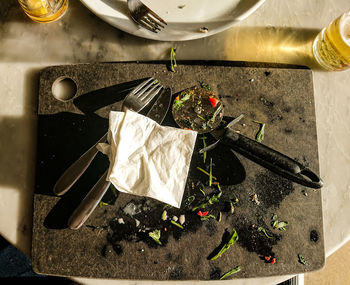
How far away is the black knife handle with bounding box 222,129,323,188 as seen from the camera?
67 cm

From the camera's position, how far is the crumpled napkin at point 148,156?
0.58m

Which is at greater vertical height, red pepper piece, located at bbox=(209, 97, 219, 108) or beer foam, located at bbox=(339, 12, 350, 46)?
beer foam, located at bbox=(339, 12, 350, 46)

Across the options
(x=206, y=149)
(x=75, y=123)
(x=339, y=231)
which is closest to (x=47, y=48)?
(x=75, y=123)

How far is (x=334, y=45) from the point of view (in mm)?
729

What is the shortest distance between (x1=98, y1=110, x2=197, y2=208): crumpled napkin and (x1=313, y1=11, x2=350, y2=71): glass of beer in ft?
1.29

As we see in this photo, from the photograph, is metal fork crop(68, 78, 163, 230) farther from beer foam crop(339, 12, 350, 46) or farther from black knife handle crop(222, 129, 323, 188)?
beer foam crop(339, 12, 350, 46)

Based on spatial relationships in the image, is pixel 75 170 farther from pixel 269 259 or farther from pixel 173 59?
pixel 269 259

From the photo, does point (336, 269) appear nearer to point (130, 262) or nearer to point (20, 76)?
point (130, 262)

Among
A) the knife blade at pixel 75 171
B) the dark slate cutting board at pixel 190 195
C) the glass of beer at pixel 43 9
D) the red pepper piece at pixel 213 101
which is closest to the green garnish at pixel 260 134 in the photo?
the dark slate cutting board at pixel 190 195

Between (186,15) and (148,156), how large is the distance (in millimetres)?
339

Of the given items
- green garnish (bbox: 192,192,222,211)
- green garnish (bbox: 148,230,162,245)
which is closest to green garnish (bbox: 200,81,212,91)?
green garnish (bbox: 192,192,222,211)

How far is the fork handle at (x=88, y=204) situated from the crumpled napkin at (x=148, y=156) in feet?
0.35

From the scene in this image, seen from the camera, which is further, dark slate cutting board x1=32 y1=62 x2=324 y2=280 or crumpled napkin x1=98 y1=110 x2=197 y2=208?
dark slate cutting board x1=32 y1=62 x2=324 y2=280

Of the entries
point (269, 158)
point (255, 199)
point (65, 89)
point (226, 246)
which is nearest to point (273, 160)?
point (269, 158)
